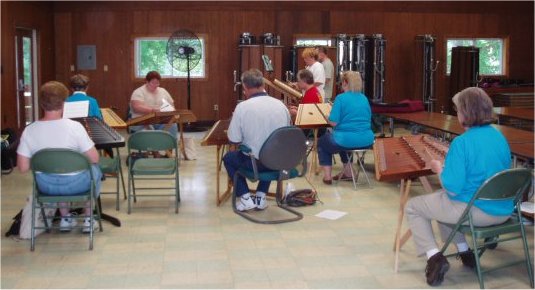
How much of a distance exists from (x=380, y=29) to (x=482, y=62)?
99.3 inches

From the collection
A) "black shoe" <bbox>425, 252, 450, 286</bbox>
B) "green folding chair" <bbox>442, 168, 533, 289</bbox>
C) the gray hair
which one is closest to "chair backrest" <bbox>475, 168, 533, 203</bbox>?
"green folding chair" <bbox>442, 168, 533, 289</bbox>

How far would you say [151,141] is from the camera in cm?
543

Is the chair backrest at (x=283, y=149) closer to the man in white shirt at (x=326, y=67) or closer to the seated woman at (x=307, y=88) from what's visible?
the seated woman at (x=307, y=88)

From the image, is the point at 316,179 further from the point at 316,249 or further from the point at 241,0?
the point at 241,0

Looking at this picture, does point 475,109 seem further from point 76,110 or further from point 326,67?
point 326,67

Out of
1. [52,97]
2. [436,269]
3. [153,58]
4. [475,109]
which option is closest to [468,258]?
[436,269]

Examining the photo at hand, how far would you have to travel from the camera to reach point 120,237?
4703 millimetres

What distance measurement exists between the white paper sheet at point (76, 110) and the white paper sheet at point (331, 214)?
2.24m

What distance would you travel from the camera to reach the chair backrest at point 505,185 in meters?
3.34

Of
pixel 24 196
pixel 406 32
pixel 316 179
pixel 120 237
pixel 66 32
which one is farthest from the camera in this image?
pixel 406 32

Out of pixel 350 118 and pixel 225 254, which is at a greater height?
pixel 350 118

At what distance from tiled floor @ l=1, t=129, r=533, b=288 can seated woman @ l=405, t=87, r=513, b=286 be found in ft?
1.35

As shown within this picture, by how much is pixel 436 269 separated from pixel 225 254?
143cm

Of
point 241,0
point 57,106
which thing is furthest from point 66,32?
point 57,106
